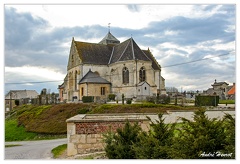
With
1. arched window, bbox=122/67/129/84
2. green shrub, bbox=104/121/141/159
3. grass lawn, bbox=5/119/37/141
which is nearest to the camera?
green shrub, bbox=104/121/141/159

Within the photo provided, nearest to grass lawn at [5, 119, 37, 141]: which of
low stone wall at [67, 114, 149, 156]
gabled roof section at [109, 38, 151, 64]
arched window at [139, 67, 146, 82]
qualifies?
low stone wall at [67, 114, 149, 156]

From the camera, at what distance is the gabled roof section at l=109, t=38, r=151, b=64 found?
1657 inches

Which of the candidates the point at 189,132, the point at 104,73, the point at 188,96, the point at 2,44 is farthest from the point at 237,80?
the point at 104,73

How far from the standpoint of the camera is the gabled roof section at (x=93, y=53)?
45.8 metres

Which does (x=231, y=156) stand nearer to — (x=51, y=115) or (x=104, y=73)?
(x=51, y=115)

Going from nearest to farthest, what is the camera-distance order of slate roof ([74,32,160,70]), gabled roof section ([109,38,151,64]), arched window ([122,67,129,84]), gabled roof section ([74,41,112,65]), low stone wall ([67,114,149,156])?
low stone wall ([67,114,149,156]) < gabled roof section ([109,38,151,64]) < arched window ([122,67,129,84]) < slate roof ([74,32,160,70]) < gabled roof section ([74,41,112,65])

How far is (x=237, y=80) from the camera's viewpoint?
25.0 feet

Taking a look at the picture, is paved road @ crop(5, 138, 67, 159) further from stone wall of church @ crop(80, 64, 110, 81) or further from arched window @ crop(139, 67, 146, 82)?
stone wall of church @ crop(80, 64, 110, 81)

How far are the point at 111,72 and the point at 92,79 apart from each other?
400 centimetres

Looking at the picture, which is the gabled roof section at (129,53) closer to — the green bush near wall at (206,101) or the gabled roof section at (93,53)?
the gabled roof section at (93,53)

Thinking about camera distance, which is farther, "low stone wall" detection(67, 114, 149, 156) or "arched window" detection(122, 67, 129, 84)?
"arched window" detection(122, 67, 129, 84)

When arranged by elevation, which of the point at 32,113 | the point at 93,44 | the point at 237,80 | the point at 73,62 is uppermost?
the point at 93,44

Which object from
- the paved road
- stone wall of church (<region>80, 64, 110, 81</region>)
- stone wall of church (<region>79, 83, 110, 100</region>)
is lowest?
the paved road

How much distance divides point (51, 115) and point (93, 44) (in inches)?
886
